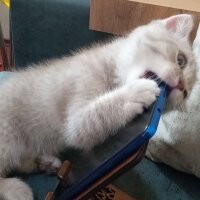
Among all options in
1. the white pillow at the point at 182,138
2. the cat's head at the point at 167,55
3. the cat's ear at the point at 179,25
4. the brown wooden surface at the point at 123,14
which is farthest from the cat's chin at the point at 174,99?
the brown wooden surface at the point at 123,14

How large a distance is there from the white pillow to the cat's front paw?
0.25 metres

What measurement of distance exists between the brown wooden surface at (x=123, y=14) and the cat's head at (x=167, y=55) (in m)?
0.12

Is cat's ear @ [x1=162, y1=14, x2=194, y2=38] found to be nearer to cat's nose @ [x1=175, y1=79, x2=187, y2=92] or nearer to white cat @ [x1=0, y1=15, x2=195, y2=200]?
white cat @ [x1=0, y1=15, x2=195, y2=200]

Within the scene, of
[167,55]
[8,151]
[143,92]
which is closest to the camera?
[143,92]

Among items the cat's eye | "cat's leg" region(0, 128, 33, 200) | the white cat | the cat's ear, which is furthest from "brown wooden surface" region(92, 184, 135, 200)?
the cat's ear

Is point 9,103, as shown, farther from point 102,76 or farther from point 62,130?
point 102,76

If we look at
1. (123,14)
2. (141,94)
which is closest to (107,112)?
(141,94)

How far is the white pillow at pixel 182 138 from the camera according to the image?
40.5 inches

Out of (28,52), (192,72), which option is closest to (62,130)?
(192,72)

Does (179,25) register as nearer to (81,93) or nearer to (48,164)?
(81,93)

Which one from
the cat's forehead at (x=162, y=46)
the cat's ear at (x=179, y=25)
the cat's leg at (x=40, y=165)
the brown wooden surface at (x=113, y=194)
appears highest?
the cat's ear at (x=179, y=25)

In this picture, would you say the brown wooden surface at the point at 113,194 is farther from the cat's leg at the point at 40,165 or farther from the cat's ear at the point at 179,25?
the cat's ear at the point at 179,25

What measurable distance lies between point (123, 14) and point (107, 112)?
1.64 feet

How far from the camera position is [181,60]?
963mm
